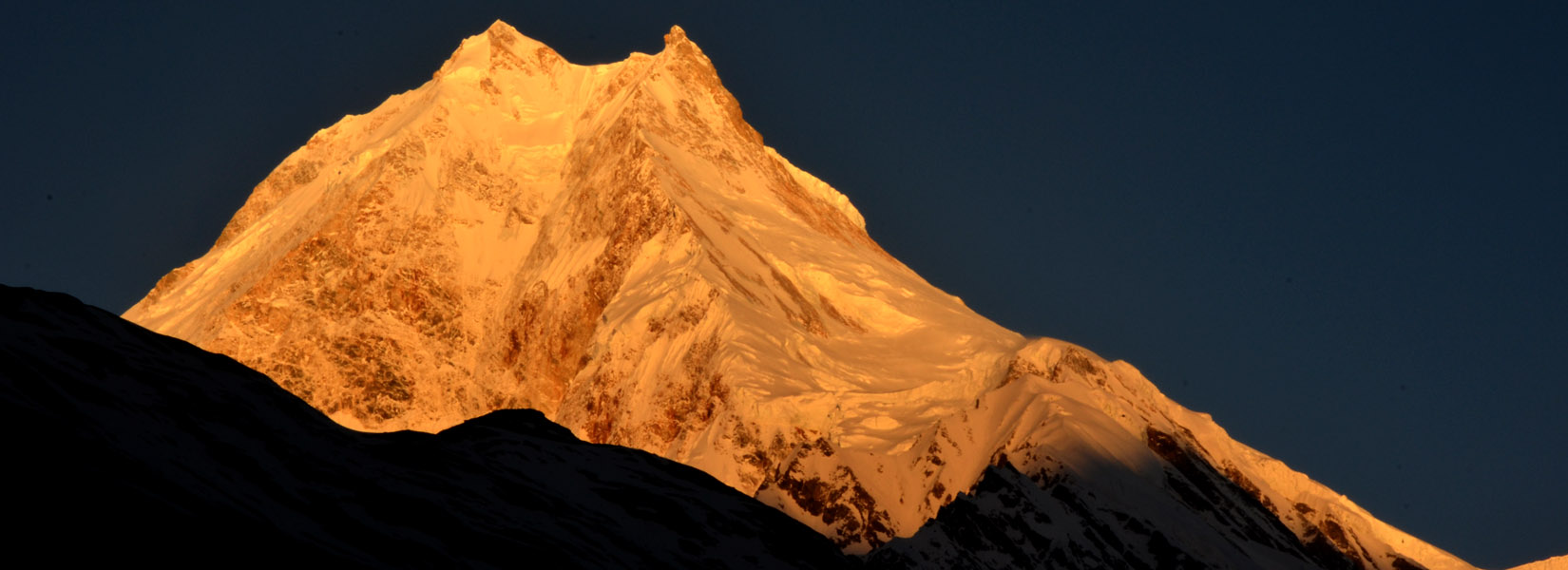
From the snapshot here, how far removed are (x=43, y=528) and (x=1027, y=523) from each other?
368 feet

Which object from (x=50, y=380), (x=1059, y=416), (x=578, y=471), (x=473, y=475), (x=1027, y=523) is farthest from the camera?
(x=1059, y=416)

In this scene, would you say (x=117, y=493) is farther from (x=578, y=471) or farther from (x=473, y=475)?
(x=578, y=471)

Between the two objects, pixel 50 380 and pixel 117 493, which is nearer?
pixel 117 493

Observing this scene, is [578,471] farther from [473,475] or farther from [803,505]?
[803,505]

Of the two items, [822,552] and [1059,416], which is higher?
[1059,416]

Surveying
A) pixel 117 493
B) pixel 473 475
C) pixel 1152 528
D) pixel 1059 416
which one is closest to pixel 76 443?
pixel 117 493

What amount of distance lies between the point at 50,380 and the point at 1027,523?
104174 millimetres

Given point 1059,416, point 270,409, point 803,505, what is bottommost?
point 270,409

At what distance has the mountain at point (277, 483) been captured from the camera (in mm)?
63969

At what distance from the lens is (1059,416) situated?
19412 cm

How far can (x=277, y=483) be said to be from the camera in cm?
7544

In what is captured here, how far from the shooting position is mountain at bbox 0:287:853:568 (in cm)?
6397

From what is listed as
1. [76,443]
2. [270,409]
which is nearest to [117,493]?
[76,443]

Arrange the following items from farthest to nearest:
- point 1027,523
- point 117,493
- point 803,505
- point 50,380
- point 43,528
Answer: point 803,505
point 1027,523
point 50,380
point 117,493
point 43,528
